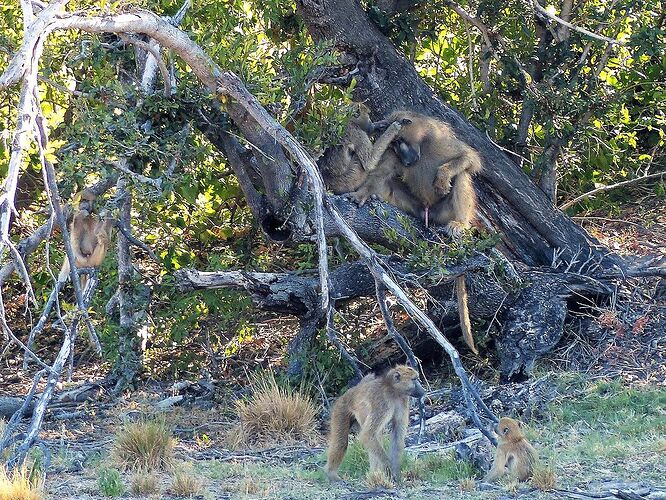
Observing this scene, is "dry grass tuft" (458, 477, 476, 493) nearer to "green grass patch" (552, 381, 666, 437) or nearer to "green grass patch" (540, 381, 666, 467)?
"green grass patch" (540, 381, 666, 467)

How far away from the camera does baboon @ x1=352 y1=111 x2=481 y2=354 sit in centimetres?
962

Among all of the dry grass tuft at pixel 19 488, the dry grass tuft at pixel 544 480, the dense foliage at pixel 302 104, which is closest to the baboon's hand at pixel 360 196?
the dense foliage at pixel 302 104

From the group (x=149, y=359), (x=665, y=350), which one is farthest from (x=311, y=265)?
(x=665, y=350)

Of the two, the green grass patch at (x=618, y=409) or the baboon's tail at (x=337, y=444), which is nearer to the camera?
the baboon's tail at (x=337, y=444)

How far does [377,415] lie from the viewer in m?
6.68

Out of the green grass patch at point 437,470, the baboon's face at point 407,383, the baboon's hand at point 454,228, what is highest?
the baboon's hand at point 454,228

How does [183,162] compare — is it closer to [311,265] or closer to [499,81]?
[311,265]

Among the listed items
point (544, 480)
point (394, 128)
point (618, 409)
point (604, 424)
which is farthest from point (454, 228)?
point (544, 480)

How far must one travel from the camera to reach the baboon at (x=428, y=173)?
31.6 ft

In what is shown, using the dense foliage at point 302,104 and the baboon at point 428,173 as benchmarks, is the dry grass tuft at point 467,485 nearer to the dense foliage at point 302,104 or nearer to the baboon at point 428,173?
the dense foliage at point 302,104

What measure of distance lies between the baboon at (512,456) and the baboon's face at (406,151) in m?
3.65

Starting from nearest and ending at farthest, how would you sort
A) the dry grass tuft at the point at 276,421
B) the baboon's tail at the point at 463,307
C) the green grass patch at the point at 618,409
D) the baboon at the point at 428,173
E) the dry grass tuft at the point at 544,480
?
the dry grass tuft at the point at 544,480 < the green grass patch at the point at 618,409 < the dry grass tuft at the point at 276,421 < the baboon's tail at the point at 463,307 < the baboon at the point at 428,173

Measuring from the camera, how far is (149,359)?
406 inches

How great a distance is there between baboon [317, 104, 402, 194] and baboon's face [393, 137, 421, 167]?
13 cm
